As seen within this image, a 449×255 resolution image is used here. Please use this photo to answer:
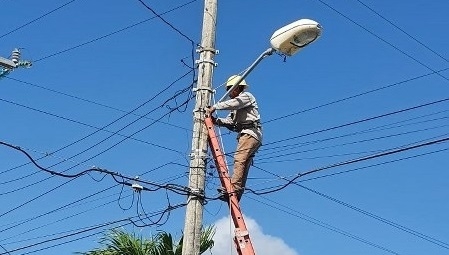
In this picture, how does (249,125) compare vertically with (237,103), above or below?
below

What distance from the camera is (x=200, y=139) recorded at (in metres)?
11.4

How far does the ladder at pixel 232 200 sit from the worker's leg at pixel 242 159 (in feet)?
0.31

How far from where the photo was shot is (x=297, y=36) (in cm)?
1070

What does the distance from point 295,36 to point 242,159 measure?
173cm

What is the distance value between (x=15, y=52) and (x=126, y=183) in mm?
5139

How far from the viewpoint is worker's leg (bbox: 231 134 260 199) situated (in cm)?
1109

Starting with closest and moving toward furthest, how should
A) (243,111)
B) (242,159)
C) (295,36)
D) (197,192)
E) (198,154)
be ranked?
(295,36) → (197,192) → (242,159) → (198,154) → (243,111)

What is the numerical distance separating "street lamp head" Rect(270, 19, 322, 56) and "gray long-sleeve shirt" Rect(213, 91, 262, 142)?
896mm

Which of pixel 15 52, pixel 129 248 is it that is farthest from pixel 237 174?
pixel 15 52

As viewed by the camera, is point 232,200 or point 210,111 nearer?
point 232,200

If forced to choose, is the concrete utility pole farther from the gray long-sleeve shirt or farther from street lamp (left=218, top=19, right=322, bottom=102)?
street lamp (left=218, top=19, right=322, bottom=102)

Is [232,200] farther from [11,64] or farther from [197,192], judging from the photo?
[11,64]

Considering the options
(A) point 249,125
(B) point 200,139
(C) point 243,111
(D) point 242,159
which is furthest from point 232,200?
(C) point 243,111

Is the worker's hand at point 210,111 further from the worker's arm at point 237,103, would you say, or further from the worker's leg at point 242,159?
the worker's leg at point 242,159
